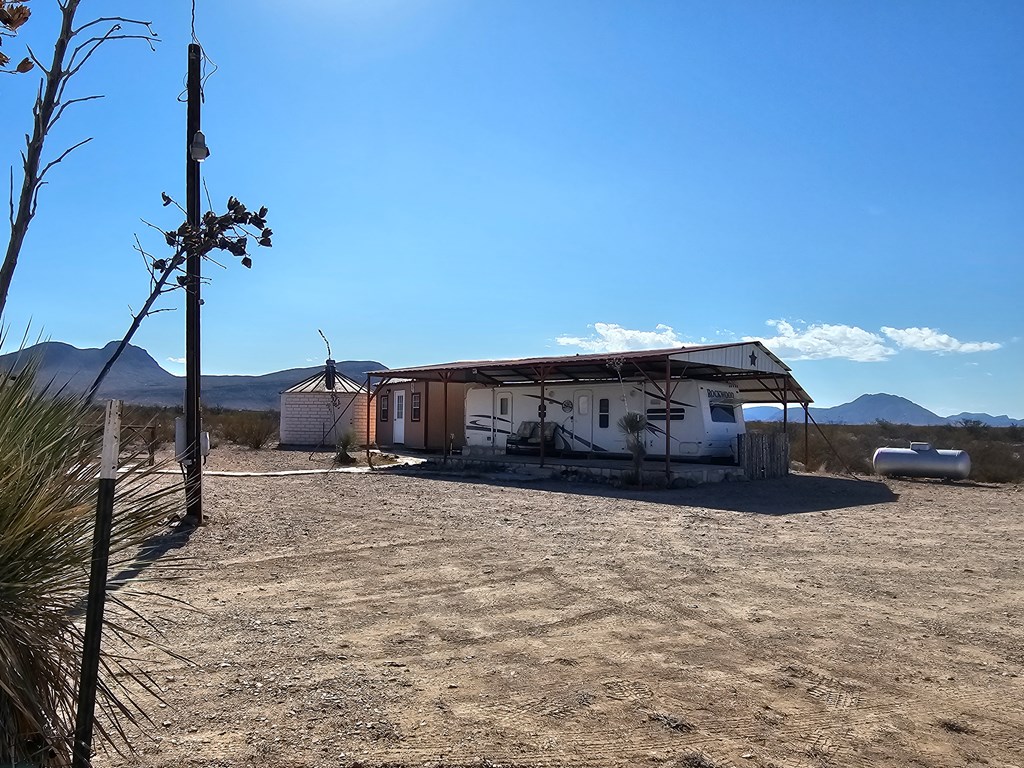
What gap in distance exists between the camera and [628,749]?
12.0 ft

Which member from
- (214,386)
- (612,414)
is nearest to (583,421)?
(612,414)

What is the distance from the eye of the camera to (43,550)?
86.4 inches

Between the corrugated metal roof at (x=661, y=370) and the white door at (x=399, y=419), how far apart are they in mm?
4436

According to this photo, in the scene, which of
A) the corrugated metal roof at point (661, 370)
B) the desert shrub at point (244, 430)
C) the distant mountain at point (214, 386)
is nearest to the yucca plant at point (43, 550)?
the corrugated metal roof at point (661, 370)

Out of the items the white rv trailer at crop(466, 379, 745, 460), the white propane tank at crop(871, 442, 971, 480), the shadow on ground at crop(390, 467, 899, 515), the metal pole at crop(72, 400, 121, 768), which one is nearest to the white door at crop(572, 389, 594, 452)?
the white rv trailer at crop(466, 379, 745, 460)

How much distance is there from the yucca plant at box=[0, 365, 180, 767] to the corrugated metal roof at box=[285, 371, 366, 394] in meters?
26.0

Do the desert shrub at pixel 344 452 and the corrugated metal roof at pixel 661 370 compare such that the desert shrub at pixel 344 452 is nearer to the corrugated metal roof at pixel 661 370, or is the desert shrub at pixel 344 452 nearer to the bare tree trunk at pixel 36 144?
the corrugated metal roof at pixel 661 370

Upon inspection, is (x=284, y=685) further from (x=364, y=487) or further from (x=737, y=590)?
(x=364, y=487)

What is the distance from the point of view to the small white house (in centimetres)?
2798

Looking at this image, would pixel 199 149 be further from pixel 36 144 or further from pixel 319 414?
pixel 319 414

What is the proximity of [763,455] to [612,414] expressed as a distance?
3948 millimetres

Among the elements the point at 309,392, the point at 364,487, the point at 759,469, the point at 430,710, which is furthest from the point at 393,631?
A: the point at 309,392

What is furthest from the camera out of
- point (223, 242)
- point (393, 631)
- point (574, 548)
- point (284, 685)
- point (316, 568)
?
point (574, 548)

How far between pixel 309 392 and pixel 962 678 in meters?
25.3
